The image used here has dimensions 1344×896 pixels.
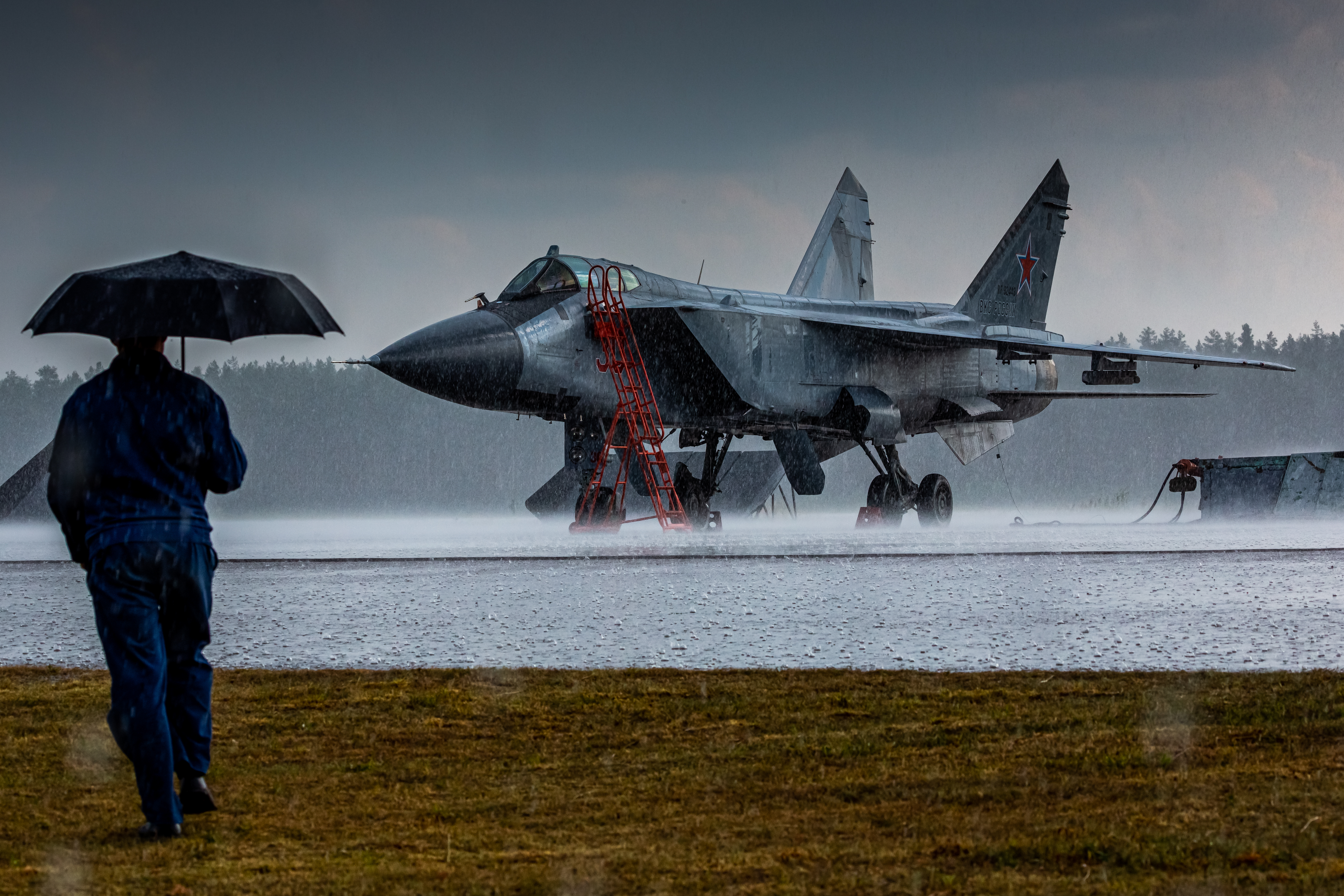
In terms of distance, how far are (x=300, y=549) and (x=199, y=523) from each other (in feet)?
39.5

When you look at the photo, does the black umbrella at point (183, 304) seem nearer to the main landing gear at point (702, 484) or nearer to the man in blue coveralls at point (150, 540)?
the man in blue coveralls at point (150, 540)

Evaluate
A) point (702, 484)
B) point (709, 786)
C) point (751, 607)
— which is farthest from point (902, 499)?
point (709, 786)

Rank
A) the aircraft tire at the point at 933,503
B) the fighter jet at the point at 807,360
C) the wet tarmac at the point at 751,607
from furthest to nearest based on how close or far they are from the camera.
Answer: the aircraft tire at the point at 933,503 < the fighter jet at the point at 807,360 < the wet tarmac at the point at 751,607

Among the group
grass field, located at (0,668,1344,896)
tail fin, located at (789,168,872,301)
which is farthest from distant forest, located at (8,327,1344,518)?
grass field, located at (0,668,1344,896)

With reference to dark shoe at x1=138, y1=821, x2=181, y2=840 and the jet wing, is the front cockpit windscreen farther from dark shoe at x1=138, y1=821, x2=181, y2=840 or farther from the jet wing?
dark shoe at x1=138, y1=821, x2=181, y2=840

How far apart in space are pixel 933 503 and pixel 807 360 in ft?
12.4

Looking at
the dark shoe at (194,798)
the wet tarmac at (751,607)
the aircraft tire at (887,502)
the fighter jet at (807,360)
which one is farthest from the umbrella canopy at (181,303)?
the aircraft tire at (887,502)

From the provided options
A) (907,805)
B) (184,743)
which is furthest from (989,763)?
(184,743)

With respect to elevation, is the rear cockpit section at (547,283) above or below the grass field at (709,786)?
above

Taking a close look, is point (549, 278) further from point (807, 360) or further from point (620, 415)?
point (807, 360)

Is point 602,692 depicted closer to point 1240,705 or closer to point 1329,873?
point 1240,705

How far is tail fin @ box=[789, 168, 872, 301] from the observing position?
24484 mm

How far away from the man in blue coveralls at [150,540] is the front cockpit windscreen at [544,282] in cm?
1267

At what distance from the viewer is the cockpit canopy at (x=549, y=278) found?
16422 mm
